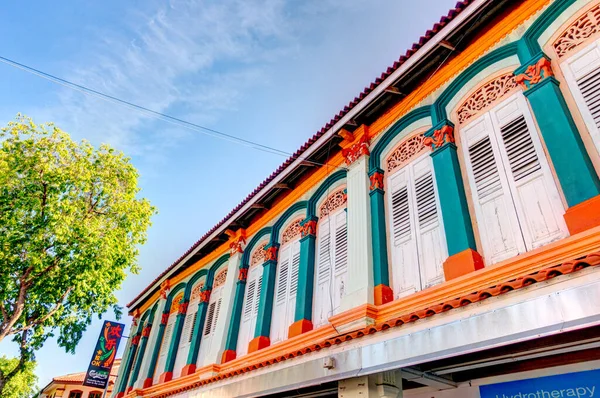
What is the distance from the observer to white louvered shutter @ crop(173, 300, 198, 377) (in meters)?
12.4

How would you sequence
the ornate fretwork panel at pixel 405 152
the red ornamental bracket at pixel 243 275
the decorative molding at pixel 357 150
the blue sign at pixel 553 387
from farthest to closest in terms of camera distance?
the red ornamental bracket at pixel 243 275
the decorative molding at pixel 357 150
the ornate fretwork panel at pixel 405 152
the blue sign at pixel 553 387

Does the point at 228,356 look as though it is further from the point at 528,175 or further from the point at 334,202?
the point at 528,175

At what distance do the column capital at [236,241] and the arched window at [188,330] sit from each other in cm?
244

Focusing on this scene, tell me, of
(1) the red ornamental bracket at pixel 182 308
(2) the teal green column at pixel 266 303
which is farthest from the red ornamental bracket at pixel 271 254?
(1) the red ornamental bracket at pixel 182 308

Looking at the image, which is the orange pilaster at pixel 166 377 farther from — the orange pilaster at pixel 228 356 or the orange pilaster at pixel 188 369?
the orange pilaster at pixel 228 356

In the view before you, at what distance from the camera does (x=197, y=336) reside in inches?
467

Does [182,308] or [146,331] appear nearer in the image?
[182,308]

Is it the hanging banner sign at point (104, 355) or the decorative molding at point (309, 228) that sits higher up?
the decorative molding at point (309, 228)

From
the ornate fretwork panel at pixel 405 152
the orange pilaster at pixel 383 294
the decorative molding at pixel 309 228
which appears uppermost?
the ornate fretwork panel at pixel 405 152

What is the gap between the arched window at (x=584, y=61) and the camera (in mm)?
5062

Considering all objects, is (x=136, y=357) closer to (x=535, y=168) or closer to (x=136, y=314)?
(x=136, y=314)

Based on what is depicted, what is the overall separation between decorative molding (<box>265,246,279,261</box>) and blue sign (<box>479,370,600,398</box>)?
616 cm

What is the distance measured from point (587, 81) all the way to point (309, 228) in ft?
19.3

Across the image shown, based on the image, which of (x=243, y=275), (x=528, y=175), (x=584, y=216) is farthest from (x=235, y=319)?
(x=584, y=216)
